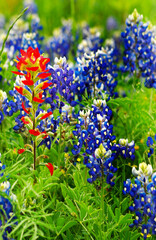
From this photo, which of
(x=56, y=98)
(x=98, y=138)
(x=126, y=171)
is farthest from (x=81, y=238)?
(x=56, y=98)

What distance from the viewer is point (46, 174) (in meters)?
2.62

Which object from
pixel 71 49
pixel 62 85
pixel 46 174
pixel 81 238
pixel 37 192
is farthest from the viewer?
pixel 71 49

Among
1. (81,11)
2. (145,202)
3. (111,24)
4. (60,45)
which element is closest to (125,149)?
(145,202)

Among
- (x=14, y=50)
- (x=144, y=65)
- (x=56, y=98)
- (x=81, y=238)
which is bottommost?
(x=81, y=238)

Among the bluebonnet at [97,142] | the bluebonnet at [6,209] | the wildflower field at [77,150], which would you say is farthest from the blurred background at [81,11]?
the bluebonnet at [6,209]

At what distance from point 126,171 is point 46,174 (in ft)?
2.51

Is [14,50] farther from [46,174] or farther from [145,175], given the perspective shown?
[145,175]

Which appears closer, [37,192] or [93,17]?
[37,192]

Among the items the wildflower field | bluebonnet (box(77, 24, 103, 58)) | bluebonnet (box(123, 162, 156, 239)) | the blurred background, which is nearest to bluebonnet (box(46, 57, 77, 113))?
the wildflower field

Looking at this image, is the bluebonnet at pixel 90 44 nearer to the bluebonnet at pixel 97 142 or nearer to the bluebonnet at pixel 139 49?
the bluebonnet at pixel 139 49

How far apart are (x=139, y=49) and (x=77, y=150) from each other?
1362 millimetres

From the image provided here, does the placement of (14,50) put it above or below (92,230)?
above

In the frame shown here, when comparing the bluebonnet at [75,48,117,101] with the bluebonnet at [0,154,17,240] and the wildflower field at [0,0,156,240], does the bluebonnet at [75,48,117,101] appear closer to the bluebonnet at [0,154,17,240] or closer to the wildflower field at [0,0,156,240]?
the wildflower field at [0,0,156,240]

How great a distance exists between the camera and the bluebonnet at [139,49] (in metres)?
3.57
